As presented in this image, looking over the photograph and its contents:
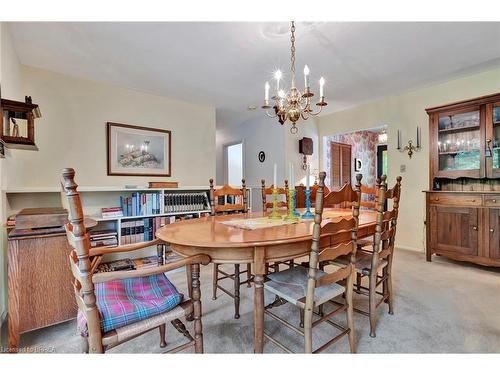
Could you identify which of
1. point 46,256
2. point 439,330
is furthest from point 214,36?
point 439,330

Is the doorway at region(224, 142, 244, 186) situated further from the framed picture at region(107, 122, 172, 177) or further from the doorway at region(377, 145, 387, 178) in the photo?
the doorway at region(377, 145, 387, 178)

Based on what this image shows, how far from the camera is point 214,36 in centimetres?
217

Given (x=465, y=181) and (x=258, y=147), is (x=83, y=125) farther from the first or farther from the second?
(x=465, y=181)

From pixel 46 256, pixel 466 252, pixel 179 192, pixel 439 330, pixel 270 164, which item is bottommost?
pixel 439 330

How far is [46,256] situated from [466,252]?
4.00 metres

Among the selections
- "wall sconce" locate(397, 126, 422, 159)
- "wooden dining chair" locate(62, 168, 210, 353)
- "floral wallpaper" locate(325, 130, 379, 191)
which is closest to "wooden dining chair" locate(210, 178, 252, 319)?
"wooden dining chair" locate(62, 168, 210, 353)

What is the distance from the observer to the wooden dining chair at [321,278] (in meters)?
1.19

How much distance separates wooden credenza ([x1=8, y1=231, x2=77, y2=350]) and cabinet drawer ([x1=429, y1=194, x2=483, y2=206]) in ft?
12.5

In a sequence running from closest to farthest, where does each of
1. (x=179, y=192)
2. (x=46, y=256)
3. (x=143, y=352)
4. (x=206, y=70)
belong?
(x=143, y=352) → (x=46, y=256) → (x=206, y=70) → (x=179, y=192)

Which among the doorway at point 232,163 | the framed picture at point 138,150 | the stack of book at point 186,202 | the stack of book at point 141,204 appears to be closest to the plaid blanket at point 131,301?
the stack of book at point 141,204

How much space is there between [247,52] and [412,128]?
2757mm

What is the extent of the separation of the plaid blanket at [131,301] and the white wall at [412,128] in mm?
3717

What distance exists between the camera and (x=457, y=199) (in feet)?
9.48
